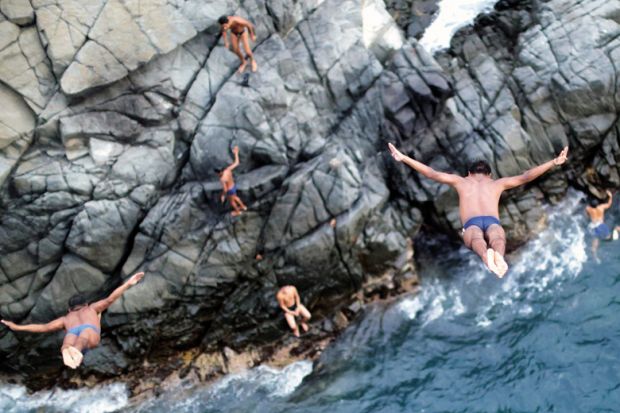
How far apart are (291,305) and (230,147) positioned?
4.63 m

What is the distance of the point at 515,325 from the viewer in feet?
45.8

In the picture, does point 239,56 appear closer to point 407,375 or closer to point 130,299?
point 130,299

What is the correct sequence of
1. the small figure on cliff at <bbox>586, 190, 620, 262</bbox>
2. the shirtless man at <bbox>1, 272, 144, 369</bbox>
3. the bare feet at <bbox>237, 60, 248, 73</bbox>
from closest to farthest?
the shirtless man at <bbox>1, 272, 144, 369</bbox> → the small figure on cliff at <bbox>586, 190, 620, 262</bbox> → the bare feet at <bbox>237, 60, 248, 73</bbox>

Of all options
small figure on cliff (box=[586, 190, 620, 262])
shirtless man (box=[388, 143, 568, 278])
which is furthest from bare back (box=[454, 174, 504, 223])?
small figure on cliff (box=[586, 190, 620, 262])

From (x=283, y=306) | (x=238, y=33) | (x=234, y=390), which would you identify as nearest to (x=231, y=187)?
(x=283, y=306)

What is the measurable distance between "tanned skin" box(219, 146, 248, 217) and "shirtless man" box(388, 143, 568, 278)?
20.2ft

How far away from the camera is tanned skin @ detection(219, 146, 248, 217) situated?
1427 cm

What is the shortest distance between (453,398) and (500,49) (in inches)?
412

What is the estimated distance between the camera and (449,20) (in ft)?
58.9

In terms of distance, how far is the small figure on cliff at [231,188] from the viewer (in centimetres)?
1428

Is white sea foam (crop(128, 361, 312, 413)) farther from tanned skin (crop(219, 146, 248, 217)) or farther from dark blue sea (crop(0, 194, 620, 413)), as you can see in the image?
tanned skin (crop(219, 146, 248, 217))

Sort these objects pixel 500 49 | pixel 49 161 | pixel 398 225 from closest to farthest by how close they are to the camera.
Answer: pixel 49 161
pixel 398 225
pixel 500 49

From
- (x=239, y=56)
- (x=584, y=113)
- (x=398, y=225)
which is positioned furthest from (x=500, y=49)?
(x=239, y=56)

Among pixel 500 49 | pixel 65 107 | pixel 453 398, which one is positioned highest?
pixel 65 107
